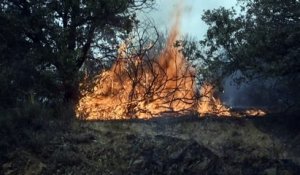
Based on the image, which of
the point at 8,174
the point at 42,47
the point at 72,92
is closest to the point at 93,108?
the point at 72,92

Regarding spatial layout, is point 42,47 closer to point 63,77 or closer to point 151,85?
point 63,77

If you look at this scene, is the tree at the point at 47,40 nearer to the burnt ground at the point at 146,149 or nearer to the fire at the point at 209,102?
the burnt ground at the point at 146,149

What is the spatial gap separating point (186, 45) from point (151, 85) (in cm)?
241

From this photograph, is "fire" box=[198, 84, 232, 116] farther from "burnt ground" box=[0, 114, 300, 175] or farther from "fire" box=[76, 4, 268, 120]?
"burnt ground" box=[0, 114, 300, 175]

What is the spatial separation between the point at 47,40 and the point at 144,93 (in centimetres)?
421

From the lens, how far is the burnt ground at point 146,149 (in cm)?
1628

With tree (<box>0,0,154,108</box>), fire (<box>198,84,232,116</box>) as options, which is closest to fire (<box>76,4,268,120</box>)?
fire (<box>198,84,232,116</box>)

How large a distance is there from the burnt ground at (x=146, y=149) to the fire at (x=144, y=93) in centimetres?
215

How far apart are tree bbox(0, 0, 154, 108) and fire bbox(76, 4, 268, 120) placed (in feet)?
4.32

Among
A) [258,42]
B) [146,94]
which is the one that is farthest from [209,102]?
[258,42]

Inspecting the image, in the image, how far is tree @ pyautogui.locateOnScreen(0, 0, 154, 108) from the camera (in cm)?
1900

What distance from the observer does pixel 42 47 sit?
63.7 feet

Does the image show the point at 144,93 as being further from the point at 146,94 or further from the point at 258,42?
the point at 258,42

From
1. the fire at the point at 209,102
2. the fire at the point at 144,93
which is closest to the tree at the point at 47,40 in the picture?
the fire at the point at 144,93
